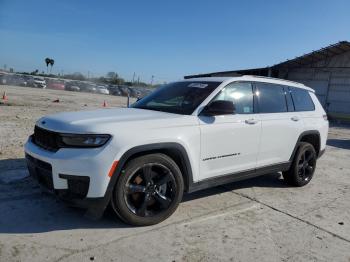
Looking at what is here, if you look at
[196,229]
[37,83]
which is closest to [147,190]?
[196,229]

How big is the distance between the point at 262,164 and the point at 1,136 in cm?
658

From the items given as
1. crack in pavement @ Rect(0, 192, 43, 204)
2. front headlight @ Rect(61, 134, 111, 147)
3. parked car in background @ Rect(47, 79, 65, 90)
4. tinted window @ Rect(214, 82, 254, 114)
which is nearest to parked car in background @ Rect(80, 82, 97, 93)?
parked car in background @ Rect(47, 79, 65, 90)

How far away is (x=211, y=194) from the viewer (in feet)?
18.1

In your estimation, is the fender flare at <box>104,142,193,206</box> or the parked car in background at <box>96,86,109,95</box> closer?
the fender flare at <box>104,142,193,206</box>

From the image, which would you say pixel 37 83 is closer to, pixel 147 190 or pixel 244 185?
pixel 244 185

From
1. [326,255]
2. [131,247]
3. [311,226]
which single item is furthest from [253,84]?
[131,247]

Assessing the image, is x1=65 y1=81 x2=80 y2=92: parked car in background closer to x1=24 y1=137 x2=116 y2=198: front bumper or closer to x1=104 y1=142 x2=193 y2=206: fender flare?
x1=104 y1=142 x2=193 y2=206: fender flare

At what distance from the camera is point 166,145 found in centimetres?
416

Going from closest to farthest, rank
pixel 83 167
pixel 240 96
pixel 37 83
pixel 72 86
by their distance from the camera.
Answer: pixel 83 167, pixel 240 96, pixel 37 83, pixel 72 86

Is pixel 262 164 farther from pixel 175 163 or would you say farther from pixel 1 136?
pixel 1 136

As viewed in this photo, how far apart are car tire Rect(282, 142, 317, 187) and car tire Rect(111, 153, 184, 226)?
8.78 ft

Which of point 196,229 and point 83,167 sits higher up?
point 83,167

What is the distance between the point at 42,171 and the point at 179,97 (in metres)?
2.09

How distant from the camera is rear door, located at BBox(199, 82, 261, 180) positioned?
4609 mm
